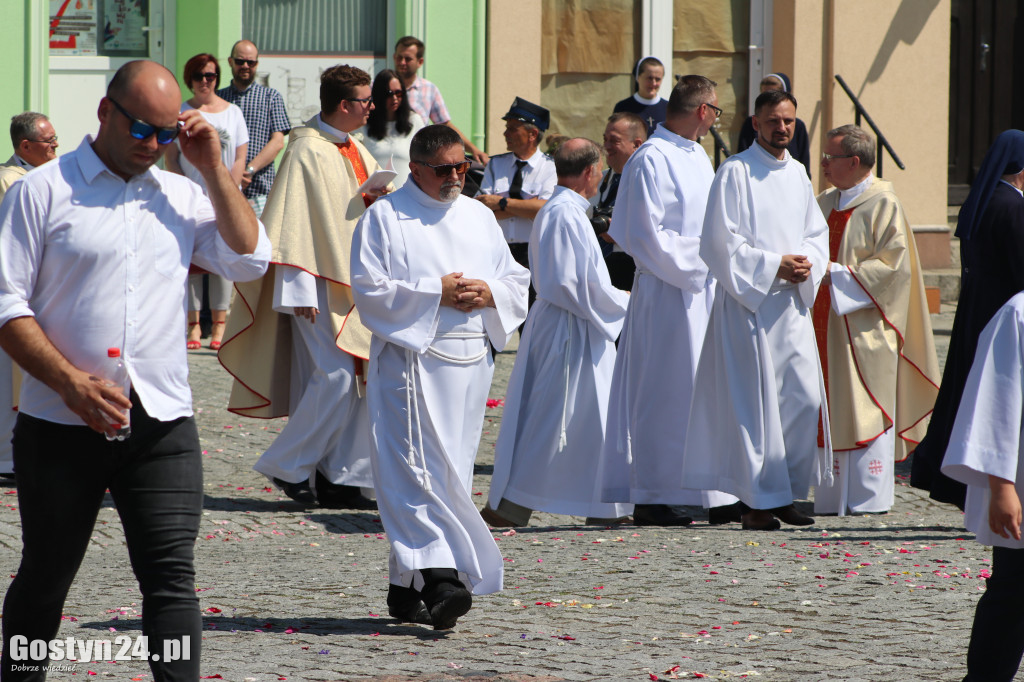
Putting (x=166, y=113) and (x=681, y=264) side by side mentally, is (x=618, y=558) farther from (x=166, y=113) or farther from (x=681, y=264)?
(x=166, y=113)

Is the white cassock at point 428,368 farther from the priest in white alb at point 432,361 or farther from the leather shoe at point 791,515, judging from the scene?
the leather shoe at point 791,515

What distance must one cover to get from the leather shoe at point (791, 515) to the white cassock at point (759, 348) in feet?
0.33

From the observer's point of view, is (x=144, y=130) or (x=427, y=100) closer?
(x=144, y=130)

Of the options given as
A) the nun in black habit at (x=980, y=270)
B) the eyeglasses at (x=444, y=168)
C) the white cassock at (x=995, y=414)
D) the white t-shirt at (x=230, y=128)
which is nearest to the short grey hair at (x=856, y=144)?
the nun in black habit at (x=980, y=270)

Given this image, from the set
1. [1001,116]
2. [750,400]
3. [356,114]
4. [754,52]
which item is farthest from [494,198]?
[1001,116]

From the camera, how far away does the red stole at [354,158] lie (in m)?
8.45

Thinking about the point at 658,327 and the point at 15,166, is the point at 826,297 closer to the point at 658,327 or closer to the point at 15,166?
the point at 658,327

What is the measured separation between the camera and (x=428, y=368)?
236 inches

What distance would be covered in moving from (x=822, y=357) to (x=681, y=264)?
1061mm

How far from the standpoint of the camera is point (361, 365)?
8250 mm

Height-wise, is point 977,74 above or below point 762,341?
above

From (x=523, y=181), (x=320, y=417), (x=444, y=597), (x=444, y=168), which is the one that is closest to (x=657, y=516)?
(x=320, y=417)

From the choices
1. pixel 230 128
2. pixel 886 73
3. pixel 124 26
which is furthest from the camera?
pixel 886 73

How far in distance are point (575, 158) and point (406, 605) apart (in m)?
2.79
